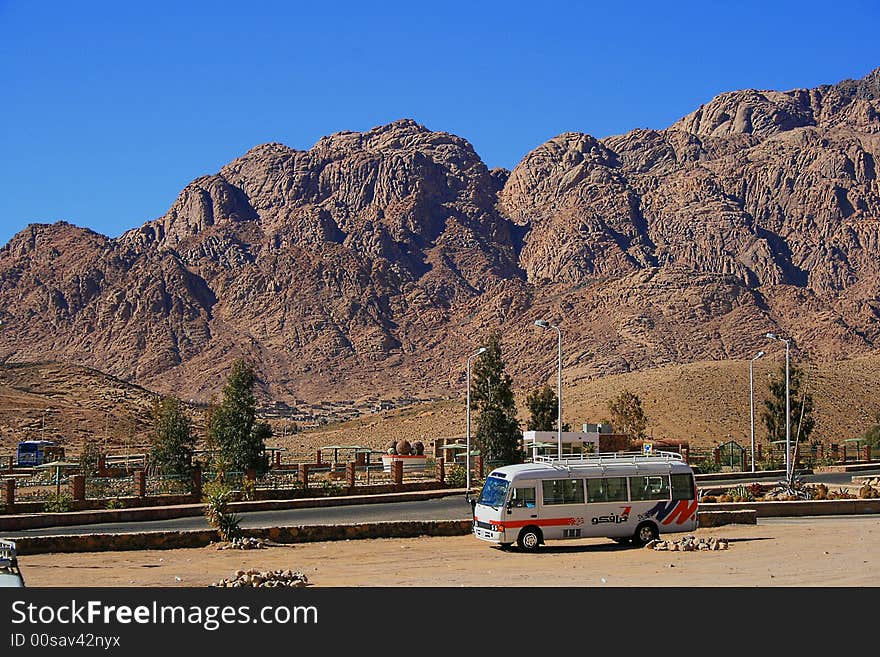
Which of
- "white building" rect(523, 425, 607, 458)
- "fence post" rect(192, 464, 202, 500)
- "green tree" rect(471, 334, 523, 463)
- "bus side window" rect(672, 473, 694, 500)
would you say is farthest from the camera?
"white building" rect(523, 425, 607, 458)

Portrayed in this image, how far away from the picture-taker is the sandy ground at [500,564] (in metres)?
18.3

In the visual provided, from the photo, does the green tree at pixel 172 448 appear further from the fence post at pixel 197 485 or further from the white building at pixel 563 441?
the white building at pixel 563 441

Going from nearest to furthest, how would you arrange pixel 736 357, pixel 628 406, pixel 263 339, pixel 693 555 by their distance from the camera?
pixel 693 555 → pixel 628 406 → pixel 736 357 → pixel 263 339

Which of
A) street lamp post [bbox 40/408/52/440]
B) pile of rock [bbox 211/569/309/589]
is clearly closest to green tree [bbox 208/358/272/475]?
pile of rock [bbox 211/569/309/589]

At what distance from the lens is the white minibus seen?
24109mm

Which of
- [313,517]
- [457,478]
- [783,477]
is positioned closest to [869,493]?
[783,477]

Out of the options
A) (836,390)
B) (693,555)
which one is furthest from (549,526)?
(836,390)

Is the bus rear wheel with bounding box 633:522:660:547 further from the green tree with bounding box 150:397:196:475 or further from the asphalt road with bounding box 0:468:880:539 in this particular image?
the green tree with bounding box 150:397:196:475

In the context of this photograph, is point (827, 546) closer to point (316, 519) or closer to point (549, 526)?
point (549, 526)

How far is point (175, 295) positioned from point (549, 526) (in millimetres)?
162476

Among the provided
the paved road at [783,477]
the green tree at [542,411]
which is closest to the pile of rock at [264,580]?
the paved road at [783,477]

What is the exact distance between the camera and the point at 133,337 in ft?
570

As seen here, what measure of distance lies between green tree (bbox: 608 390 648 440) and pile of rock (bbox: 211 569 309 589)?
171ft

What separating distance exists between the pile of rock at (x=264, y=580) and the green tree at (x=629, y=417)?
5204cm
